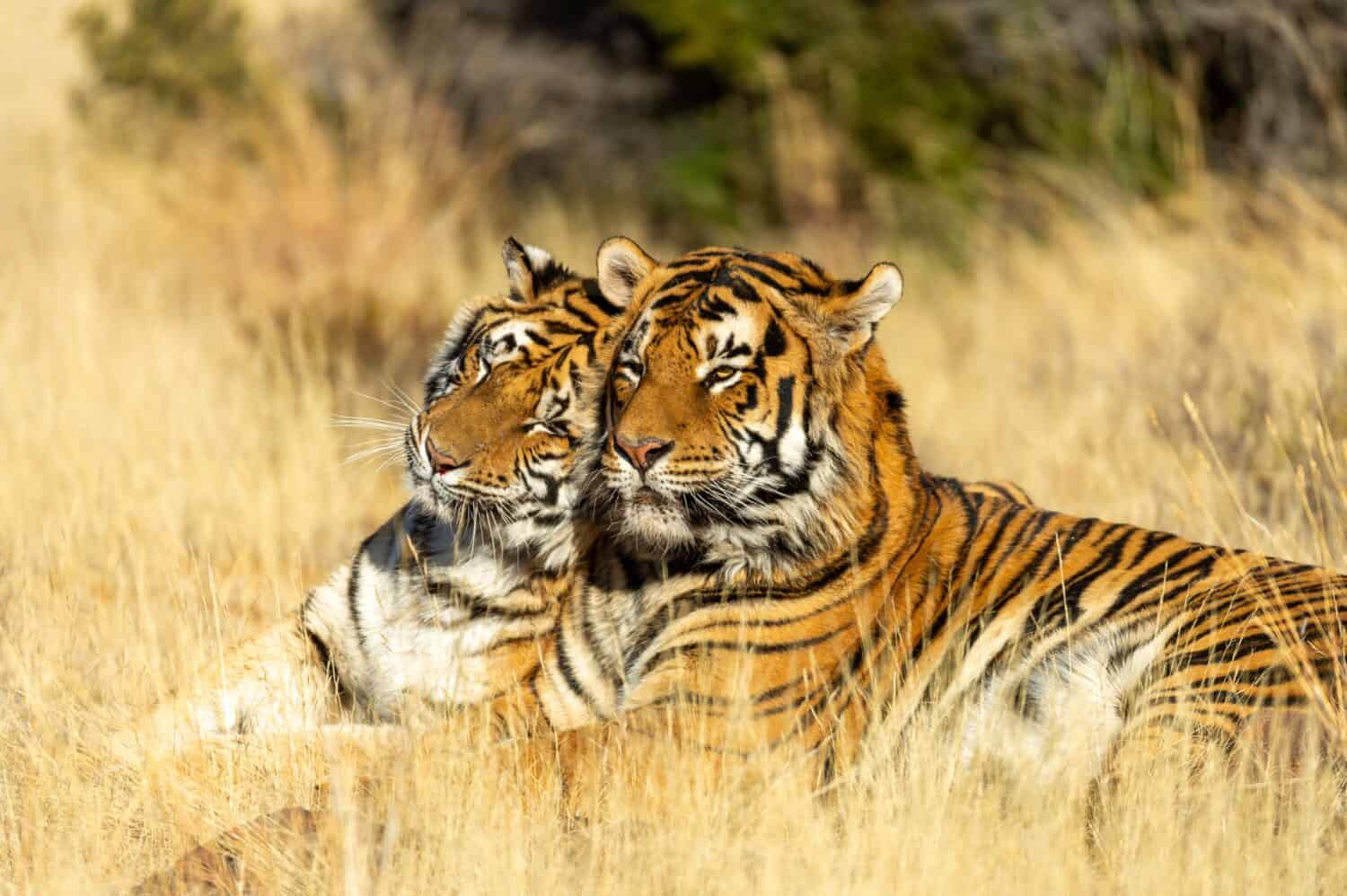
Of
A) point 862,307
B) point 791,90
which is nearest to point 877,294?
point 862,307

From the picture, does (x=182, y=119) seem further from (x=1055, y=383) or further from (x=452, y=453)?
(x=452, y=453)

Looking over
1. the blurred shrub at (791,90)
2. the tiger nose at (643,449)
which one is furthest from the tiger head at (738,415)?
the blurred shrub at (791,90)

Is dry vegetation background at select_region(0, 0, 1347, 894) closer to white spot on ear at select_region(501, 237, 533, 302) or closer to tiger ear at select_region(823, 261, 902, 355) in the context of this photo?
tiger ear at select_region(823, 261, 902, 355)

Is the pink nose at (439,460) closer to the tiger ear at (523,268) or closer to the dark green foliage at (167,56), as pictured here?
the tiger ear at (523,268)

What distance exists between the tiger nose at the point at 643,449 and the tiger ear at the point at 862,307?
61 centimetres

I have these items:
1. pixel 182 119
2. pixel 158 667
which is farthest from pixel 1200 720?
pixel 182 119

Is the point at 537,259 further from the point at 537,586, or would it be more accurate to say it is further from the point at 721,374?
the point at 537,586

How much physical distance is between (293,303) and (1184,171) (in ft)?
17.8

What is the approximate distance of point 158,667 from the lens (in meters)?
4.41

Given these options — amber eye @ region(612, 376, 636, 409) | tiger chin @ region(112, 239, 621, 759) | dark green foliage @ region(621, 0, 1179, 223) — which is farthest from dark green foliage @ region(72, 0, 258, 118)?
amber eye @ region(612, 376, 636, 409)

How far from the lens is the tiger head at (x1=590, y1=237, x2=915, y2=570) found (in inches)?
158

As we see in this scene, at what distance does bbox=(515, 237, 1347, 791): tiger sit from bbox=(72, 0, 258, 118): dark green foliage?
9119 mm

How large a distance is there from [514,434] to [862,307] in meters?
0.98

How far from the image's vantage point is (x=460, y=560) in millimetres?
4457
